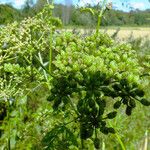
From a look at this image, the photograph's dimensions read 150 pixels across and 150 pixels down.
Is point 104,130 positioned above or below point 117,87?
below

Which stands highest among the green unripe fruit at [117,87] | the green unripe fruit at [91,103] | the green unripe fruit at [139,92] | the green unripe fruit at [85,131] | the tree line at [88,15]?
the tree line at [88,15]

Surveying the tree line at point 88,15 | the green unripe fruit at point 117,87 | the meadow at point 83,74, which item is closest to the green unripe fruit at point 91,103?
the meadow at point 83,74

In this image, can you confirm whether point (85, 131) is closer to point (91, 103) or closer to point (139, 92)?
point (91, 103)

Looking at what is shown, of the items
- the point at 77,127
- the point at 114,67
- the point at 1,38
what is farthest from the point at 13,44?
the point at 77,127

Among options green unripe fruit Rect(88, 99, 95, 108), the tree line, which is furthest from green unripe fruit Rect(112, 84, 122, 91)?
the tree line

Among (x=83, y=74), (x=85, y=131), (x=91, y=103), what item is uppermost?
(x=83, y=74)

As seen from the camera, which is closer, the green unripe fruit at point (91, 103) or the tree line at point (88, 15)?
the green unripe fruit at point (91, 103)

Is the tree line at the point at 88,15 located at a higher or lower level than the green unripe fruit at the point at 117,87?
higher

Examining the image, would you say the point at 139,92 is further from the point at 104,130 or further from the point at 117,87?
the point at 104,130

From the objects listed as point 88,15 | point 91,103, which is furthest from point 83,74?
point 88,15

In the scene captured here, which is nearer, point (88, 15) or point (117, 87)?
point (117, 87)

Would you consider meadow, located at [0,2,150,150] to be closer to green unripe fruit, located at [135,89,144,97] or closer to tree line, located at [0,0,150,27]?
green unripe fruit, located at [135,89,144,97]

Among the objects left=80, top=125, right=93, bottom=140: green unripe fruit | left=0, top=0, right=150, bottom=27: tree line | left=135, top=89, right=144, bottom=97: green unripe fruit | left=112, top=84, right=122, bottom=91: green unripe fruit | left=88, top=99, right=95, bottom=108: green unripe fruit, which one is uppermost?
left=0, top=0, right=150, bottom=27: tree line

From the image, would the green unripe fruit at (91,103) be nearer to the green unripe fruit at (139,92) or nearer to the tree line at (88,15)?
the green unripe fruit at (139,92)
